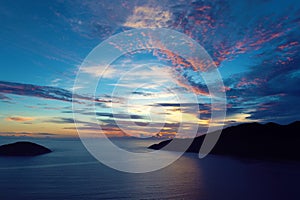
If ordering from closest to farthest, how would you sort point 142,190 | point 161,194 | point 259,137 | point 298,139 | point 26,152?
1. point 161,194
2. point 142,190
3. point 26,152
4. point 298,139
5. point 259,137

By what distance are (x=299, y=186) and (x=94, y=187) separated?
48127 mm

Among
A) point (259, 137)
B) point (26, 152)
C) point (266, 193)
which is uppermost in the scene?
point (259, 137)

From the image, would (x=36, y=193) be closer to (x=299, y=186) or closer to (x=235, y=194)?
(x=235, y=194)

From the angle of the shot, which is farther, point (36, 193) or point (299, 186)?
point (299, 186)

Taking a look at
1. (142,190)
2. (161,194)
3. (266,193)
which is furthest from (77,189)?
(266,193)

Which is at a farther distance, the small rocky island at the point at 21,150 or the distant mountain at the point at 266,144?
the distant mountain at the point at 266,144

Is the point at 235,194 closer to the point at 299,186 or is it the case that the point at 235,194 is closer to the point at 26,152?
the point at 299,186

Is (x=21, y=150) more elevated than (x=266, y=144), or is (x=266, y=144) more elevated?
(x=266, y=144)

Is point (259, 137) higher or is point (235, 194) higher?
point (259, 137)

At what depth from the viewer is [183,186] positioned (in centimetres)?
4844

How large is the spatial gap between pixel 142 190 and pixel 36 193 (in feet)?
69.5

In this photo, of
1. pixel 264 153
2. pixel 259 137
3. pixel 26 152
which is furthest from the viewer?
pixel 259 137

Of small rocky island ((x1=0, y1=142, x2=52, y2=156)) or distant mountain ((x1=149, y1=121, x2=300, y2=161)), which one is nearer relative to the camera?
small rocky island ((x1=0, y1=142, x2=52, y2=156))

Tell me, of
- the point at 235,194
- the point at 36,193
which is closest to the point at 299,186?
the point at 235,194
